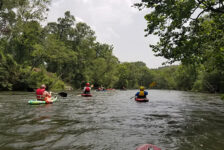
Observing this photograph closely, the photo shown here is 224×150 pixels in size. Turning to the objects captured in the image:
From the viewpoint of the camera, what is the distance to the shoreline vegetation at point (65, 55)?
8328 mm

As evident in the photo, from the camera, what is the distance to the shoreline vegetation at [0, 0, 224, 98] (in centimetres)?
833

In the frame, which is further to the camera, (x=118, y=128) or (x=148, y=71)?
(x=148, y=71)

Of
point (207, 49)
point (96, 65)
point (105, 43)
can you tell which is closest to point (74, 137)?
point (207, 49)

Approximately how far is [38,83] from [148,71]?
8741 centimetres

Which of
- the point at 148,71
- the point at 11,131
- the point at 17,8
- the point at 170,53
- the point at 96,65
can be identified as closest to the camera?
the point at 11,131

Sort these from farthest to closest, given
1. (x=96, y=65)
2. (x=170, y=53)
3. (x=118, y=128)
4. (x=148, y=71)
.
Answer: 1. (x=148, y=71)
2. (x=96, y=65)
3. (x=170, y=53)
4. (x=118, y=128)

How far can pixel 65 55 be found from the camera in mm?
30875

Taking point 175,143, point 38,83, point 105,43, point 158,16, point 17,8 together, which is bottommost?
point 175,143

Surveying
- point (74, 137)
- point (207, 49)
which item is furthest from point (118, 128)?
point (207, 49)

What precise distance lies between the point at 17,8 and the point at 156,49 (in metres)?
24.1

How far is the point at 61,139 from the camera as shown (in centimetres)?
474

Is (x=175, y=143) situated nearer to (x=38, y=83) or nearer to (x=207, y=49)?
(x=207, y=49)

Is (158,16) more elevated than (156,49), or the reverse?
(158,16)

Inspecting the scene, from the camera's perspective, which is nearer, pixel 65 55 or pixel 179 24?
pixel 179 24
